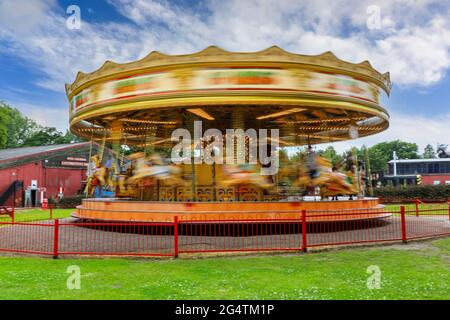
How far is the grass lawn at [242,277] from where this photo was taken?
558 centimetres

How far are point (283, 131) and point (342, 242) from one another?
33.4 feet

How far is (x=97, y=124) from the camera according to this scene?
16.2 meters

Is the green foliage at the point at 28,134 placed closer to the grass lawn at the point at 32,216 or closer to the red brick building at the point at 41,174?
the red brick building at the point at 41,174

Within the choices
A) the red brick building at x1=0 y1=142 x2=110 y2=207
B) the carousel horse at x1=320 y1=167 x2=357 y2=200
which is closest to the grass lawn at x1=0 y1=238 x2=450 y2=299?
the carousel horse at x1=320 y1=167 x2=357 y2=200

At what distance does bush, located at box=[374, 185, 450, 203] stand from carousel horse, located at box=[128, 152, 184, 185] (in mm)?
21255

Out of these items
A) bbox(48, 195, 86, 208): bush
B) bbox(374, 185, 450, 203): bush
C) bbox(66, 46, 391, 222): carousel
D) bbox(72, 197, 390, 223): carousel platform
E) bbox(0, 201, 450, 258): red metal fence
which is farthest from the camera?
bbox(48, 195, 86, 208): bush

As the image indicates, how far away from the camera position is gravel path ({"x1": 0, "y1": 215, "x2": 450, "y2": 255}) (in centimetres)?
911

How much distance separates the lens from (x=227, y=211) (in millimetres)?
10852

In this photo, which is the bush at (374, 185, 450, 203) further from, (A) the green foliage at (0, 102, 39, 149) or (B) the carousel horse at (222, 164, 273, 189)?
(A) the green foliage at (0, 102, 39, 149)

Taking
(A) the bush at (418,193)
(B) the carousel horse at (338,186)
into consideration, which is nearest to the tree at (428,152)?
(A) the bush at (418,193)

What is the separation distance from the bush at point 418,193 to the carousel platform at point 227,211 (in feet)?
63.4

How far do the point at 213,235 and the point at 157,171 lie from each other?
9.65 ft

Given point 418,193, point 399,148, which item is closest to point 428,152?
point 399,148
